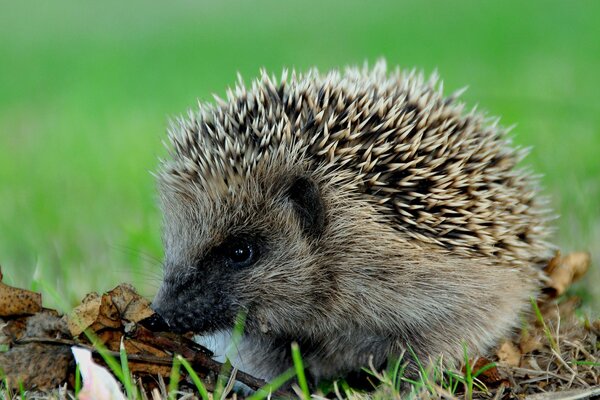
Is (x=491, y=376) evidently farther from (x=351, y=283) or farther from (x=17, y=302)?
(x=17, y=302)

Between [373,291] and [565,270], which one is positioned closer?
[373,291]

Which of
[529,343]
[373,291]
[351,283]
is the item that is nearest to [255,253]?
[351,283]

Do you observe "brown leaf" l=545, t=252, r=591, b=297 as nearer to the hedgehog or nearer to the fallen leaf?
the hedgehog

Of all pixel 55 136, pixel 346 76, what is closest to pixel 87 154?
pixel 55 136

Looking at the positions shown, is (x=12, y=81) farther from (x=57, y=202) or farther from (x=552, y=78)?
(x=552, y=78)

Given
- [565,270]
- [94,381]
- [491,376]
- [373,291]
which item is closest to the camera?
[94,381]

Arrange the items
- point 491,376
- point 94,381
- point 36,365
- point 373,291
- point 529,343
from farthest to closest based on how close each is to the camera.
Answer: point 529,343 < point 373,291 < point 491,376 < point 36,365 < point 94,381

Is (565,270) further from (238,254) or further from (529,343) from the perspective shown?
(238,254)

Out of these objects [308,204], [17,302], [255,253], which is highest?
[17,302]

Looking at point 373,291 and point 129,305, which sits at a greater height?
point 129,305
